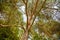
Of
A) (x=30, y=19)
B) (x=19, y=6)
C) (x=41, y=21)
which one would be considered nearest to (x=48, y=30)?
(x=41, y=21)

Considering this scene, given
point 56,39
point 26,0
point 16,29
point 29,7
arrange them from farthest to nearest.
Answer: point 16,29 < point 56,39 < point 29,7 < point 26,0

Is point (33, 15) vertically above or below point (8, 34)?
above

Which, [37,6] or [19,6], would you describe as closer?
[37,6]

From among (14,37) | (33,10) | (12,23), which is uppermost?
(33,10)

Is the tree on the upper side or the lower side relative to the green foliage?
upper

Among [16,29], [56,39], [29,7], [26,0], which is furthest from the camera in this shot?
[16,29]

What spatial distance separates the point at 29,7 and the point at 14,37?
1359mm

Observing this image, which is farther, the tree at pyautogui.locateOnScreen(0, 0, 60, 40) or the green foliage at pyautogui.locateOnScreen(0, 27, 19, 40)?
the green foliage at pyautogui.locateOnScreen(0, 27, 19, 40)

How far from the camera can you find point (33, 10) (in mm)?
4746

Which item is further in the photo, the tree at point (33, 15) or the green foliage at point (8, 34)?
the green foliage at point (8, 34)

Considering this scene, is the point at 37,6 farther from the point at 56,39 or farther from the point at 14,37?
the point at 14,37

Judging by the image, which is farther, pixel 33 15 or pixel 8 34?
pixel 8 34

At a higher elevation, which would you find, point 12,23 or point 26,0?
point 26,0

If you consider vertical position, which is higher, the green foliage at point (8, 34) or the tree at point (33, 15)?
the tree at point (33, 15)
